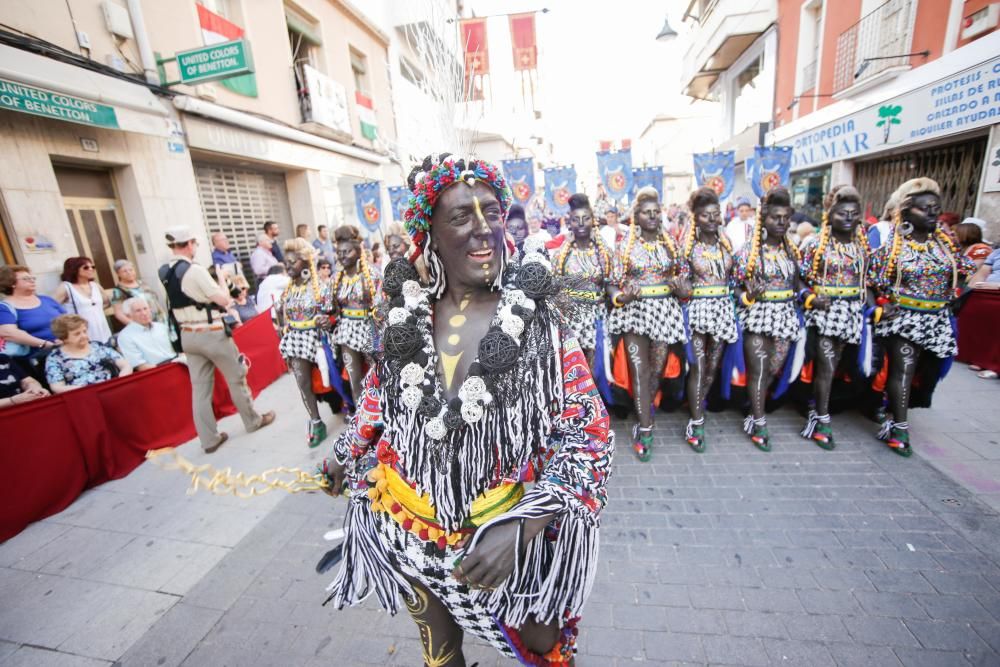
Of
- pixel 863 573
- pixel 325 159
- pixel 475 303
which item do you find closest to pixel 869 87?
pixel 863 573

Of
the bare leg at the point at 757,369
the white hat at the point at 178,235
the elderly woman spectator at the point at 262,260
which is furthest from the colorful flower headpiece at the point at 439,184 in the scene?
the elderly woman spectator at the point at 262,260

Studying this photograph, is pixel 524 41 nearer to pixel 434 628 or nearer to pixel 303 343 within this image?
pixel 303 343

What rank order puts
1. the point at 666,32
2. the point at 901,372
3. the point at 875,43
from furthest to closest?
the point at 666,32, the point at 875,43, the point at 901,372

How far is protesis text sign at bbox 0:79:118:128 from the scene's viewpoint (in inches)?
192

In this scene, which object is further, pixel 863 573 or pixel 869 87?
pixel 869 87

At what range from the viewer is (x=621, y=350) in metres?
4.33

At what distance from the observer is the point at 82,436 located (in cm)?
386

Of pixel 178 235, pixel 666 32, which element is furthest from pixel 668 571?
pixel 666 32

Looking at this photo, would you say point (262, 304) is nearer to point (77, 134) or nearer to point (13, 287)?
point (13, 287)

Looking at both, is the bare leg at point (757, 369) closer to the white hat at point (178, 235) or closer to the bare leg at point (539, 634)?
the bare leg at point (539, 634)

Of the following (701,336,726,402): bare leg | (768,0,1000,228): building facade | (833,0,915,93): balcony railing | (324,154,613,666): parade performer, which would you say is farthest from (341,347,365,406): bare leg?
A: (833,0,915,93): balcony railing

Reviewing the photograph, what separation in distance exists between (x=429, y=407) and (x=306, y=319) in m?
3.62

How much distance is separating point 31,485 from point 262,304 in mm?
3613

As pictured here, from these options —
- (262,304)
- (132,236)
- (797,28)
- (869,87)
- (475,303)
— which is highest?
(797,28)
